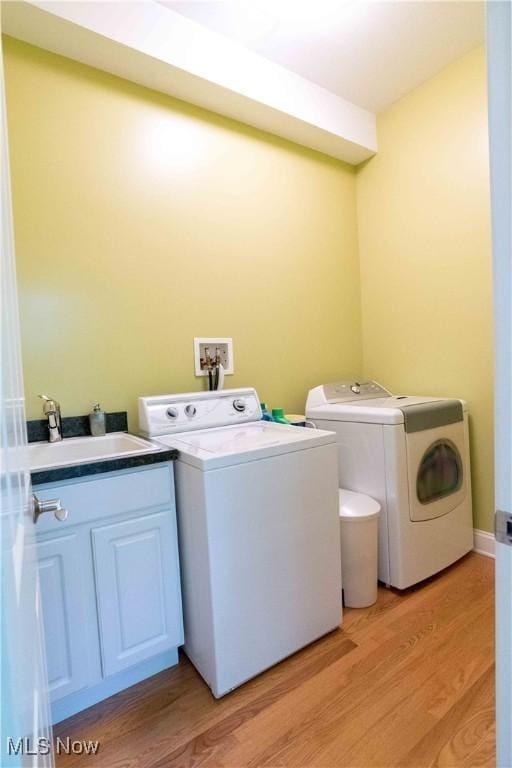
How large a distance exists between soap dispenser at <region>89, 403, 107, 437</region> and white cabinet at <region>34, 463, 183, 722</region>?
1.51ft

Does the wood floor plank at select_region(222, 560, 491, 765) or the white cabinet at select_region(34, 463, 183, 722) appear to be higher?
the white cabinet at select_region(34, 463, 183, 722)

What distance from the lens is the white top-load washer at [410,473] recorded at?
1.78 m

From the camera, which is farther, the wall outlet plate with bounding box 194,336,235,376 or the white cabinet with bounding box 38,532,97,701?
the wall outlet plate with bounding box 194,336,235,376

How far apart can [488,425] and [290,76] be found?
2243mm

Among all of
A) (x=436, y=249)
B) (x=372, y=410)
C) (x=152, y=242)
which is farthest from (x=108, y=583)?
(x=436, y=249)

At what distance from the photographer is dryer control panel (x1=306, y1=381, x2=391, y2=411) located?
7.32ft

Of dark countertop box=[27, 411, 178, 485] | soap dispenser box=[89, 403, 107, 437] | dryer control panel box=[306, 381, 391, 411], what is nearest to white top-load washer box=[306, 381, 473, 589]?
dryer control panel box=[306, 381, 391, 411]

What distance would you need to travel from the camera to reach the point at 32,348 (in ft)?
5.11

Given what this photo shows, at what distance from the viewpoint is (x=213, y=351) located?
2.05 meters

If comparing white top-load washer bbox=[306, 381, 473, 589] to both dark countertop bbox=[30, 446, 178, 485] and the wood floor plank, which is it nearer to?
the wood floor plank

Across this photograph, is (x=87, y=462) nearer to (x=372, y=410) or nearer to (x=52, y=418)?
(x=52, y=418)

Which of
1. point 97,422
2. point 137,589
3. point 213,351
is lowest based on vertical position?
point 137,589

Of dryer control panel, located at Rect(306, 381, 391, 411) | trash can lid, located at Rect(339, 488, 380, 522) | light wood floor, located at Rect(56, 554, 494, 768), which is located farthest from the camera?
dryer control panel, located at Rect(306, 381, 391, 411)

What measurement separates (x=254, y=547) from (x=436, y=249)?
2.02 m
